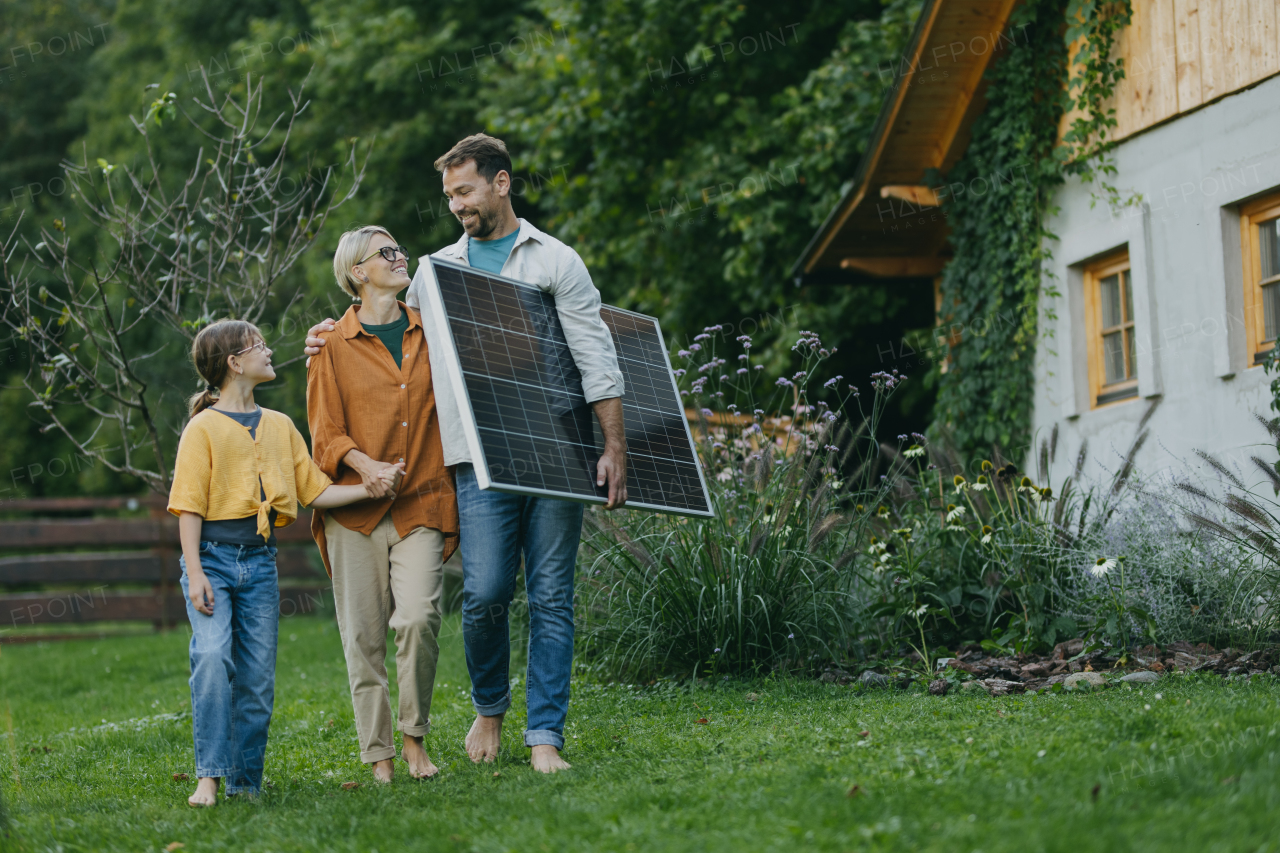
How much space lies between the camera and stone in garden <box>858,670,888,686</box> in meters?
5.76

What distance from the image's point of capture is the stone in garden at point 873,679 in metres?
5.76

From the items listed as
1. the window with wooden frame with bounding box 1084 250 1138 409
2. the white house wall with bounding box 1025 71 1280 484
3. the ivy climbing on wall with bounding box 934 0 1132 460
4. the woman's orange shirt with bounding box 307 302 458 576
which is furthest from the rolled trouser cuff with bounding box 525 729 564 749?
the window with wooden frame with bounding box 1084 250 1138 409

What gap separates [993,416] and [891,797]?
283 inches

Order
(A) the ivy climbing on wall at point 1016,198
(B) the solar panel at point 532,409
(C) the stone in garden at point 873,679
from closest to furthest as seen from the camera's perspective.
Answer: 1. (B) the solar panel at point 532,409
2. (C) the stone in garden at point 873,679
3. (A) the ivy climbing on wall at point 1016,198

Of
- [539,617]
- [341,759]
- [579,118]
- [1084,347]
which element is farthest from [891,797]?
[579,118]

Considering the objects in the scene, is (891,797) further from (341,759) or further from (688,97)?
(688,97)

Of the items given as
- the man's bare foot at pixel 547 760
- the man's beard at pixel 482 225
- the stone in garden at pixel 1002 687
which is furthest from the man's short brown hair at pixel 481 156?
the stone in garden at pixel 1002 687

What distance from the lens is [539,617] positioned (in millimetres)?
4312

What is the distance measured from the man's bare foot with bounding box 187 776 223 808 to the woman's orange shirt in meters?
0.84

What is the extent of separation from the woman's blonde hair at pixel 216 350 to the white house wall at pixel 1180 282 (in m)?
4.94

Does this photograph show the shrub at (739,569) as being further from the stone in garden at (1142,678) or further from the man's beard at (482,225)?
the man's beard at (482,225)

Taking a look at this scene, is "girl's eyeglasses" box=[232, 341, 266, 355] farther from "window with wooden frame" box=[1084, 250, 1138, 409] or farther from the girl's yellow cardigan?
"window with wooden frame" box=[1084, 250, 1138, 409]

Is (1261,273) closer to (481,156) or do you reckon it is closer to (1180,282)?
(1180,282)

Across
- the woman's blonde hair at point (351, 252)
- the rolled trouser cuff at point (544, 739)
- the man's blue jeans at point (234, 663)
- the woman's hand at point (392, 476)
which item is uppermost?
the woman's blonde hair at point (351, 252)
